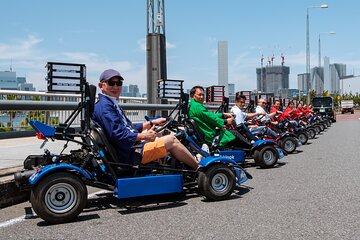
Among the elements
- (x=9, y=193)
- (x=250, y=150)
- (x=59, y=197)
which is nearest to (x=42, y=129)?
(x=59, y=197)

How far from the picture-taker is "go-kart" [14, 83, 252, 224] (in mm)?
4383

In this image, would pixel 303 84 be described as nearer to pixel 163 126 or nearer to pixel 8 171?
pixel 163 126

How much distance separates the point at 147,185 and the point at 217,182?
102 cm

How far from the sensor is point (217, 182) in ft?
18.0

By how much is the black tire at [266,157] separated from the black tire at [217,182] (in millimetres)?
2775

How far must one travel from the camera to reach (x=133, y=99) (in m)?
16.3

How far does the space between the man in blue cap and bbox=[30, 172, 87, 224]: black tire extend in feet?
2.19

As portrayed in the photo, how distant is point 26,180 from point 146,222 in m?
1.35

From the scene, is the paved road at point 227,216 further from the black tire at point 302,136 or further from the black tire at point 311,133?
the black tire at point 311,133

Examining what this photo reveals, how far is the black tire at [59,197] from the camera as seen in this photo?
430 cm

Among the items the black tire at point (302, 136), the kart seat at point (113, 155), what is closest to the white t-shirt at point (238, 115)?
the kart seat at point (113, 155)

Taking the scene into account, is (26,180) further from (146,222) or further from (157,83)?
(157,83)

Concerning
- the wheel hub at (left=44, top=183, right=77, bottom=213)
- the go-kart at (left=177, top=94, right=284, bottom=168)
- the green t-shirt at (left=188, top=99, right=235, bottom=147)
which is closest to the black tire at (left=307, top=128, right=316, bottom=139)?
the go-kart at (left=177, top=94, right=284, bottom=168)

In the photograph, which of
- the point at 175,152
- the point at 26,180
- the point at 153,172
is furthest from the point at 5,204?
the point at 175,152
